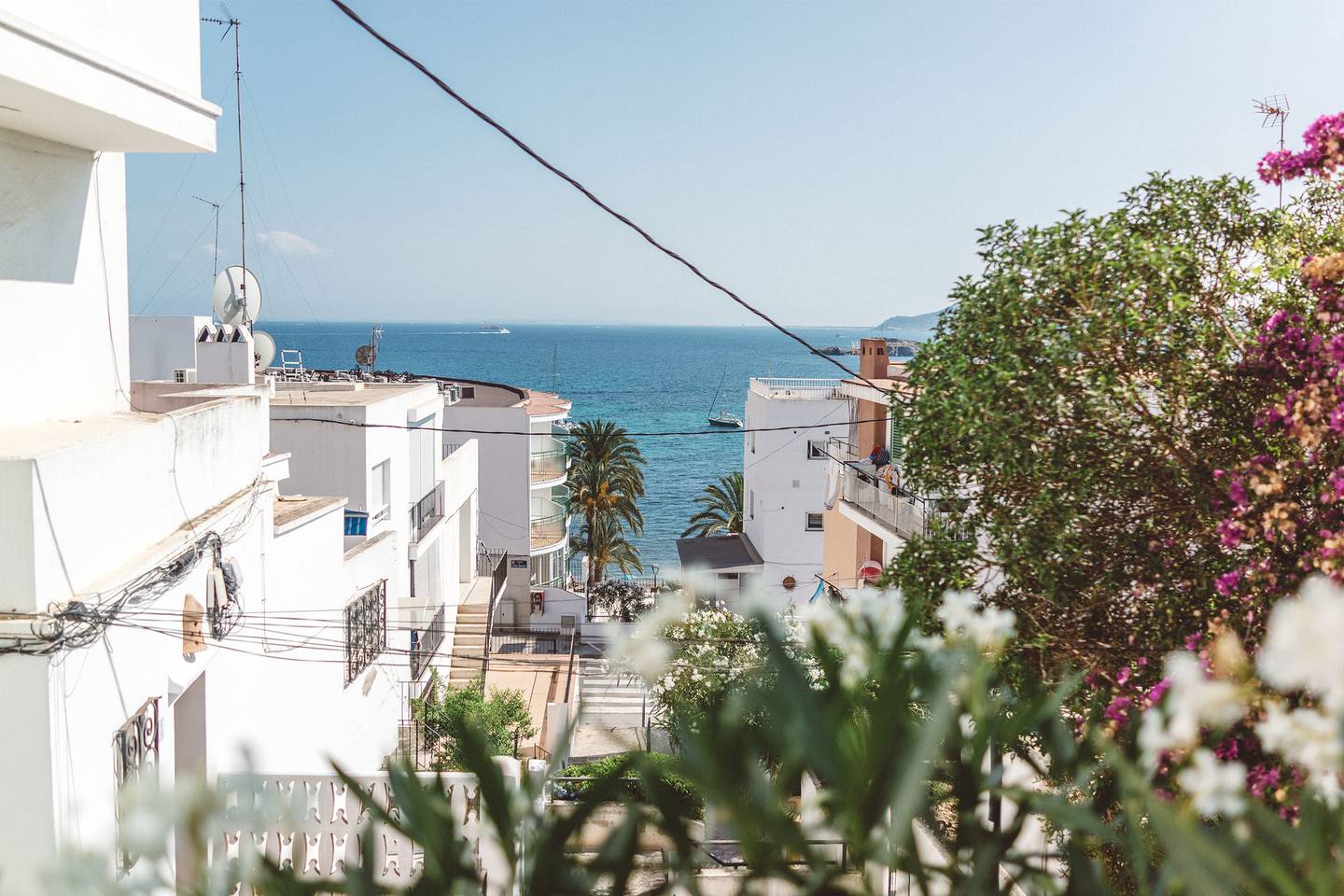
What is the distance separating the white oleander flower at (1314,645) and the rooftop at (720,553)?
35.2m

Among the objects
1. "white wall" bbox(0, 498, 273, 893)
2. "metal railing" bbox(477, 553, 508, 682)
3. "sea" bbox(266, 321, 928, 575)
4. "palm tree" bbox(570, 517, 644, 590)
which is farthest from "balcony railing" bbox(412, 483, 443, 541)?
"sea" bbox(266, 321, 928, 575)

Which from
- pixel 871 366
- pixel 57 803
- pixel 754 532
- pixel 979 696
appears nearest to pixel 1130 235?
pixel 979 696

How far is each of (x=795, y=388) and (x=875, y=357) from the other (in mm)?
14705

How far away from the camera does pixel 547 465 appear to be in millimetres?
34219

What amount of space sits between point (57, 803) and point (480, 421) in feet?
83.7

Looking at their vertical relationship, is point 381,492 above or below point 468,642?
above

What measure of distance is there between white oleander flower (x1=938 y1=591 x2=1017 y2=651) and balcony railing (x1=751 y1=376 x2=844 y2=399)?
28893mm

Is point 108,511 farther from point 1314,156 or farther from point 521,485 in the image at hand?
point 521,485

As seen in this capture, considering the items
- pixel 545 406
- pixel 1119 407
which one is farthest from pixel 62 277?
pixel 545 406

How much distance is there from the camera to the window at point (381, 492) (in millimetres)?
17188

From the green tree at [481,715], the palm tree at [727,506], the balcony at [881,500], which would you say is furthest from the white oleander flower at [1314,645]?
the palm tree at [727,506]

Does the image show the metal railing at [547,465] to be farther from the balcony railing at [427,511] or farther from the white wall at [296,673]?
the white wall at [296,673]

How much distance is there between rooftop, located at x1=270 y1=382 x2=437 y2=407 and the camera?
55.3 feet

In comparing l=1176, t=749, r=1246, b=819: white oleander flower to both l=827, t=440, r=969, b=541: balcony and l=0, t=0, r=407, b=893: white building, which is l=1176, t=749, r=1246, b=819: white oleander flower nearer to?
l=0, t=0, r=407, b=893: white building
